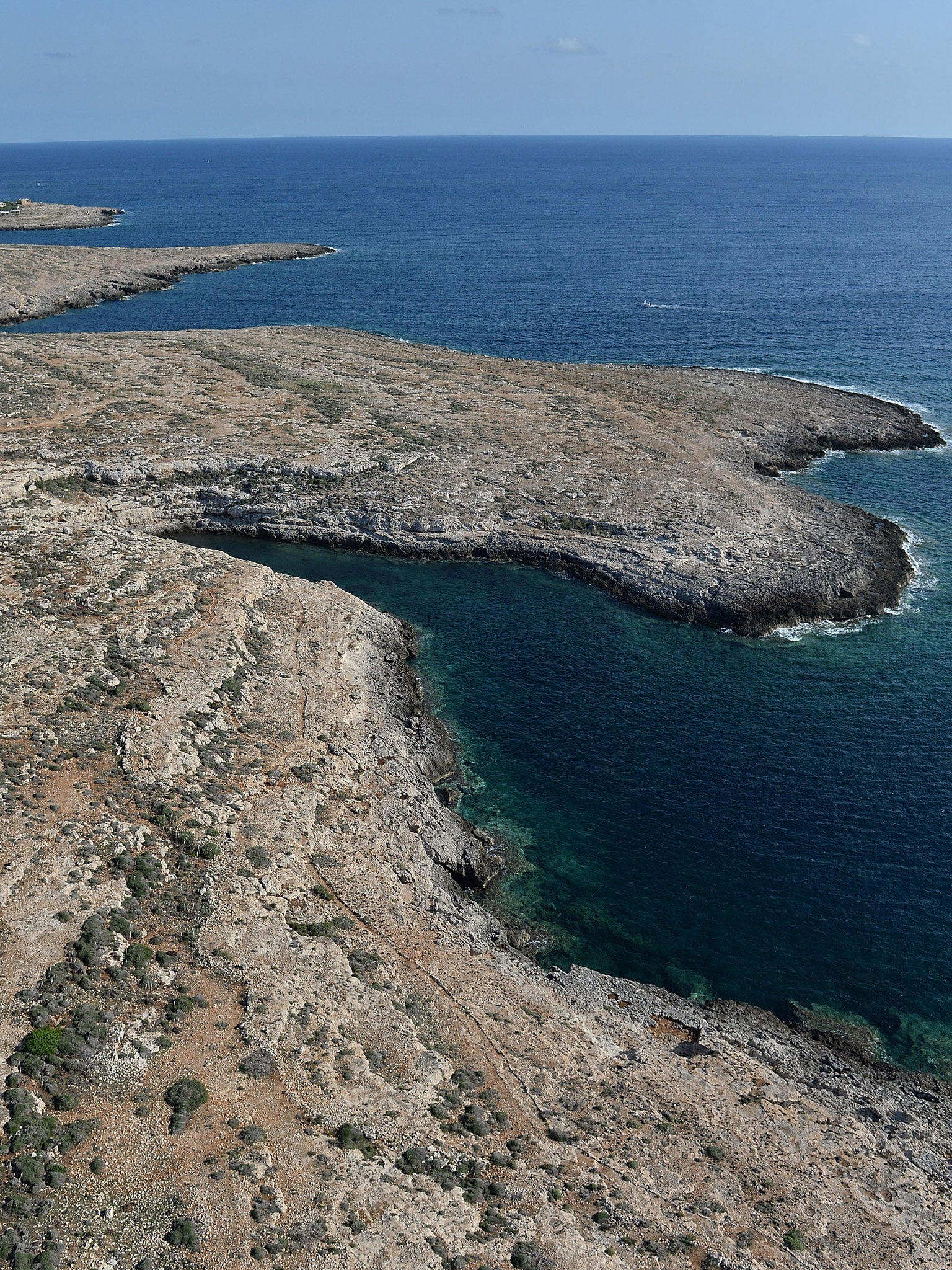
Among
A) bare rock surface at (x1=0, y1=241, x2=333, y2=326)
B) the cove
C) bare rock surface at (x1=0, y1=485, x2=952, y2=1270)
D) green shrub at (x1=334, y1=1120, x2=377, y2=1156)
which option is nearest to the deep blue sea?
the cove

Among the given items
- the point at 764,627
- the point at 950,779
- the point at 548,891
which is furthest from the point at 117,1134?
the point at 764,627

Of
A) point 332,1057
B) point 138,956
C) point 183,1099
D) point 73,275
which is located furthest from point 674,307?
point 183,1099

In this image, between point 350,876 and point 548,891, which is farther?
point 548,891

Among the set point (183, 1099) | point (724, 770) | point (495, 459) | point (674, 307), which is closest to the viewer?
point (183, 1099)

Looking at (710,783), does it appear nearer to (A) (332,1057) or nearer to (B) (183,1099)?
(A) (332,1057)

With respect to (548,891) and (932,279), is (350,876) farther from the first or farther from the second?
(932,279)

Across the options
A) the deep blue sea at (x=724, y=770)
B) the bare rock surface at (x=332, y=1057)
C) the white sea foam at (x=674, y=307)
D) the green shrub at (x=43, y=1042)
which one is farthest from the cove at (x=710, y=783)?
the white sea foam at (x=674, y=307)

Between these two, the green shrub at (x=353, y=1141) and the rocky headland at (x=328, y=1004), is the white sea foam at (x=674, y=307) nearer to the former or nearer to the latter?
the rocky headland at (x=328, y=1004)
